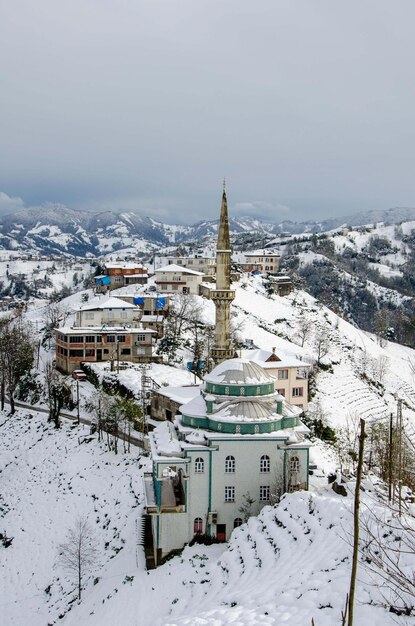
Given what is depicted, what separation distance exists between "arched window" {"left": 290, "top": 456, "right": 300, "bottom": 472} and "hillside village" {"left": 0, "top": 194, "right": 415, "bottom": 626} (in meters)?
0.12

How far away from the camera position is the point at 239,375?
27.9 meters

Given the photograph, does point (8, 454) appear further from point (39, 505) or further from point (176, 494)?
point (176, 494)

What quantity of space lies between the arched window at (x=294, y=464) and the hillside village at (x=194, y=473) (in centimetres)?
12

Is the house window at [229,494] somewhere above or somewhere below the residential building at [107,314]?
below

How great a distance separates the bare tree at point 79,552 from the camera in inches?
1031

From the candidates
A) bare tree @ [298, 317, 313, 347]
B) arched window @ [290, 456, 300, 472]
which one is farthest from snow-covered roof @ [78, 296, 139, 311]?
arched window @ [290, 456, 300, 472]

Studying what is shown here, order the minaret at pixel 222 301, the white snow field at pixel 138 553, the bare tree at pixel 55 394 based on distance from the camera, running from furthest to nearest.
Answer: the bare tree at pixel 55 394, the minaret at pixel 222 301, the white snow field at pixel 138 553

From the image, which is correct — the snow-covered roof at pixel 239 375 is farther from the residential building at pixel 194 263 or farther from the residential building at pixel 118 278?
the residential building at pixel 194 263

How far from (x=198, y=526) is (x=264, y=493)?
3.24m

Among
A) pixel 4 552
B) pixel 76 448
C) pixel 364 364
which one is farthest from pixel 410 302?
pixel 4 552

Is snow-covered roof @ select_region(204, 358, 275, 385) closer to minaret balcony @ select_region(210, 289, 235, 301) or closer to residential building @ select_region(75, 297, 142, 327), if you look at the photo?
minaret balcony @ select_region(210, 289, 235, 301)

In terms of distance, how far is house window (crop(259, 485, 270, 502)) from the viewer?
85.5ft

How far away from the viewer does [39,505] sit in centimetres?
3391

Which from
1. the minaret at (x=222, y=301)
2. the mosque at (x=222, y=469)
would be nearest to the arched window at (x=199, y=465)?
the mosque at (x=222, y=469)
